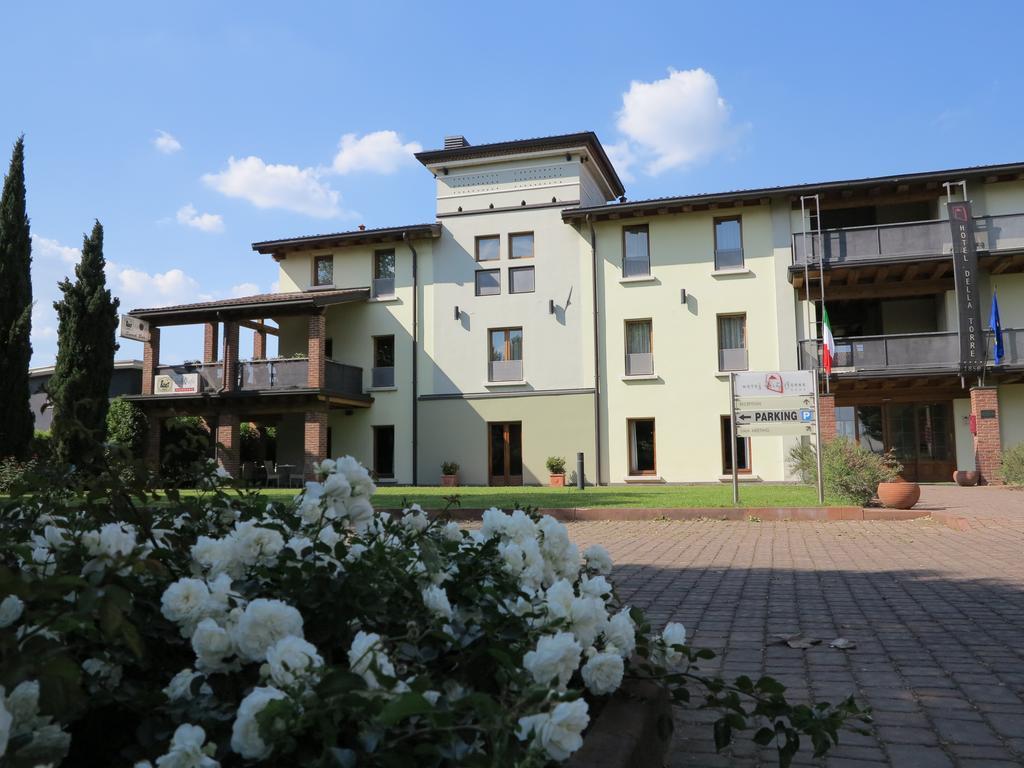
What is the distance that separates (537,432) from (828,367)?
8858mm

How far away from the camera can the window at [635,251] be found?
24.8m

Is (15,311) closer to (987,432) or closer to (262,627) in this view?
(262,627)

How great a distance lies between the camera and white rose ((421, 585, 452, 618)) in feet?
6.63

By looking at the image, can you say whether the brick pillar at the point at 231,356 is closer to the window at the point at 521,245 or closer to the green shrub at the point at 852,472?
the window at the point at 521,245

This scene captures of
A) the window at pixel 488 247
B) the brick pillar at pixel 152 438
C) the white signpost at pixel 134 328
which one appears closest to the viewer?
the white signpost at pixel 134 328

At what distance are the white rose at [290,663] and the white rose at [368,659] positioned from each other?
0.08 m

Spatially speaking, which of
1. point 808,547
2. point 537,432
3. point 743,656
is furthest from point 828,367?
point 743,656

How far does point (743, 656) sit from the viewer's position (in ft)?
13.3

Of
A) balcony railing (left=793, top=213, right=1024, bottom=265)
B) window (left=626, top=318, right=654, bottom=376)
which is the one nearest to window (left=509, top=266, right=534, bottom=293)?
window (left=626, top=318, right=654, bottom=376)

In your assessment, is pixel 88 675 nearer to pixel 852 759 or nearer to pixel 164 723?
pixel 164 723

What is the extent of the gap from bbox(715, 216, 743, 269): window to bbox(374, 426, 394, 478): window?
12.1 m

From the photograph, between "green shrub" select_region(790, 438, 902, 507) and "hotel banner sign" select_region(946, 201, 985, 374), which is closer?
"green shrub" select_region(790, 438, 902, 507)

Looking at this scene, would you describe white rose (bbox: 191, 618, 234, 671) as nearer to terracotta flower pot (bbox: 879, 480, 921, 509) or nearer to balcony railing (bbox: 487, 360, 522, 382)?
terracotta flower pot (bbox: 879, 480, 921, 509)

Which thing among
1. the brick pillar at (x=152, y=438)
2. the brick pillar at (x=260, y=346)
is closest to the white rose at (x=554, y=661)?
the brick pillar at (x=152, y=438)
